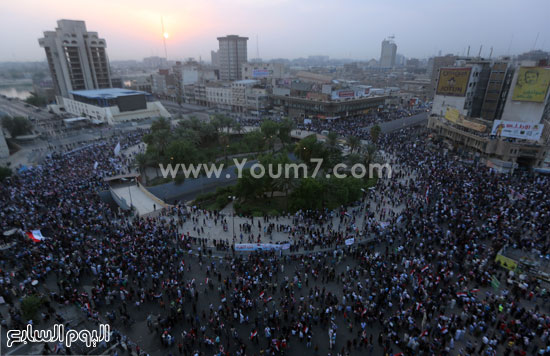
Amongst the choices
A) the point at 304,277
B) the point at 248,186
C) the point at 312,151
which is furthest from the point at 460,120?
the point at 304,277

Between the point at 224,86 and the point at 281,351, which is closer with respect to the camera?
the point at 281,351

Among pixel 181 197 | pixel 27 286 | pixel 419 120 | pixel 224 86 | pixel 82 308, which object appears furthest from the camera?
pixel 224 86

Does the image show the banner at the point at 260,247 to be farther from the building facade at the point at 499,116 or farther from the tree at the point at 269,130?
the building facade at the point at 499,116

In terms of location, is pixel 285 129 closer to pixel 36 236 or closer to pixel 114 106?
pixel 36 236

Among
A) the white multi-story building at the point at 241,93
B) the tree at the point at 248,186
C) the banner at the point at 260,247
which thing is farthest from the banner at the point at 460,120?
the white multi-story building at the point at 241,93

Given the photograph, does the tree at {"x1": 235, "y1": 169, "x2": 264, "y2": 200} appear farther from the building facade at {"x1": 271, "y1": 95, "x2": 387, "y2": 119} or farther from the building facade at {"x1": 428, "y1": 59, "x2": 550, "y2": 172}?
the building facade at {"x1": 271, "y1": 95, "x2": 387, "y2": 119}

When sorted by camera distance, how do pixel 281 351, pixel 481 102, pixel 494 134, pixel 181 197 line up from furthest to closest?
1. pixel 481 102
2. pixel 494 134
3. pixel 181 197
4. pixel 281 351

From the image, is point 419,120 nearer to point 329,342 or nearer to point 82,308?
point 329,342

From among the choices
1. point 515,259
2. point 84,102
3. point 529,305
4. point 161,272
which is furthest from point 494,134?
point 84,102
